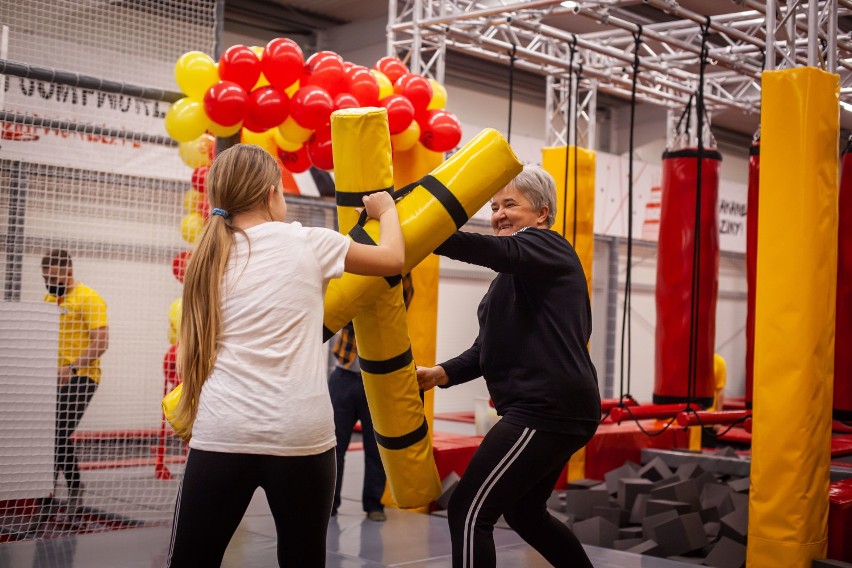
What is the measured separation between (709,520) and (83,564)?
2.94m

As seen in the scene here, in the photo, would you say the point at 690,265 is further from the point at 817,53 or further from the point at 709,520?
the point at 817,53

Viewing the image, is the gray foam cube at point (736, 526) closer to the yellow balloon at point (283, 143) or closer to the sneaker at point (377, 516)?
the sneaker at point (377, 516)

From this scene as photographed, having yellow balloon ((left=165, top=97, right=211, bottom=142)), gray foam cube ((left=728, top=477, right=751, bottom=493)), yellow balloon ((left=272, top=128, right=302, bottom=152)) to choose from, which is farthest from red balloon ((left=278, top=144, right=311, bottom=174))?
gray foam cube ((left=728, top=477, right=751, bottom=493))

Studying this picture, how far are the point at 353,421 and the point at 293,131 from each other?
143 cm

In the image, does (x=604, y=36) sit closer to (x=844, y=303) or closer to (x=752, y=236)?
(x=752, y=236)

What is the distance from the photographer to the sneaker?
15.1ft

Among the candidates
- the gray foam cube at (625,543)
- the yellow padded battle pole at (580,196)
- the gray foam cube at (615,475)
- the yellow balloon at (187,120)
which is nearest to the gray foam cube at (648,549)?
the gray foam cube at (625,543)

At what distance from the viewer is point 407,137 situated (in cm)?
453

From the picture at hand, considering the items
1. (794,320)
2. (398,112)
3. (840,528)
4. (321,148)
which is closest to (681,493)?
(840,528)

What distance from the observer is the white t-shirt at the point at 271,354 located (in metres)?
1.83

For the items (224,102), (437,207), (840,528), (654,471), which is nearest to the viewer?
(437,207)

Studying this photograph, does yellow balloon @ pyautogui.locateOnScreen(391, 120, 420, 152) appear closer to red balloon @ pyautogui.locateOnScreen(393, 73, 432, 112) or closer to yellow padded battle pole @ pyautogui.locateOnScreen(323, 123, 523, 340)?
red balloon @ pyautogui.locateOnScreen(393, 73, 432, 112)

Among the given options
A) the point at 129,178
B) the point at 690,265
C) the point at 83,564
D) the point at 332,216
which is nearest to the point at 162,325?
the point at 129,178

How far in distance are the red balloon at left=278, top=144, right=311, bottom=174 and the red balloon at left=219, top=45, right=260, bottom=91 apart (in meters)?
0.68
